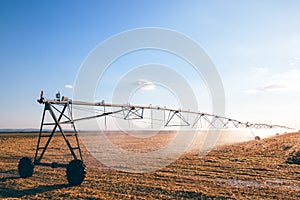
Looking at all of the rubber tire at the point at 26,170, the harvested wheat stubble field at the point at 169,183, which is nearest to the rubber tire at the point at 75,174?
the harvested wheat stubble field at the point at 169,183

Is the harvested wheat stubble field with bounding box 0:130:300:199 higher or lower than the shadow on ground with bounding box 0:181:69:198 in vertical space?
higher

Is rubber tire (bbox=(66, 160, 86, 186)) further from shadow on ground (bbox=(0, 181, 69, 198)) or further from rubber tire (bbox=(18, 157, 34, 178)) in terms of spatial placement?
rubber tire (bbox=(18, 157, 34, 178))

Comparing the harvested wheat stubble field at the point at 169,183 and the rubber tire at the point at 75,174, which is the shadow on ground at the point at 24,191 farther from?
the rubber tire at the point at 75,174

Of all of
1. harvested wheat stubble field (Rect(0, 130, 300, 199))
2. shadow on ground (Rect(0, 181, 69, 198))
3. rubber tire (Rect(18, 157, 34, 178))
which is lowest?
shadow on ground (Rect(0, 181, 69, 198))

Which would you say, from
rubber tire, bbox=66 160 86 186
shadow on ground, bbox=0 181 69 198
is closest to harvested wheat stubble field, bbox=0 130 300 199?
shadow on ground, bbox=0 181 69 198

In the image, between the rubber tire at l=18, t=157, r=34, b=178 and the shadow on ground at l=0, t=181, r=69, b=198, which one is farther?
the rubber tire at l=18, t=157, r=34, b=178

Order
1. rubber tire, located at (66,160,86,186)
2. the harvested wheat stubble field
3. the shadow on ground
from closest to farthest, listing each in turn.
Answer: the harvested wheat stubble field < the shadow on ground < rubber tire, located at (66,160,86,186)

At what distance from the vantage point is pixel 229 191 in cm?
1098

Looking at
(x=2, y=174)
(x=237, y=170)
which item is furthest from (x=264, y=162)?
(x=2, y=174)

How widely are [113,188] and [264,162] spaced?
1242cm

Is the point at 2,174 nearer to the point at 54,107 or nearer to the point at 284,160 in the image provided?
the point at 54,107

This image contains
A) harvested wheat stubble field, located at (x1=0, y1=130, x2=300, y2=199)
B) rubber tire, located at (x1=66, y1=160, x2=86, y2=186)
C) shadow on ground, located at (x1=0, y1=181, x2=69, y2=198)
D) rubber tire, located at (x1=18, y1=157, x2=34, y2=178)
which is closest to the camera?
harvested wheat stubble field, located at (x1=0, y1=130, x2=300, y2=199)

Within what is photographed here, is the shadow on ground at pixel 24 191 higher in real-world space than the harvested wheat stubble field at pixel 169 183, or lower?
lower

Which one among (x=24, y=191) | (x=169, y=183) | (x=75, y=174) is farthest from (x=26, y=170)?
(x=169, y=183)
